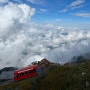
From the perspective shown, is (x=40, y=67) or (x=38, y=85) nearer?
(x=38, y=85)

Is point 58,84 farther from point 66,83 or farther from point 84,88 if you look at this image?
point 84,88

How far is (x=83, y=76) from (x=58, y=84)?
15.0 ft

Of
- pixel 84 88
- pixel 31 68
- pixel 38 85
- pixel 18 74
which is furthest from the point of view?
pixel 18 74

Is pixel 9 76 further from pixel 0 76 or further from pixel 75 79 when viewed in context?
pixel 75 79

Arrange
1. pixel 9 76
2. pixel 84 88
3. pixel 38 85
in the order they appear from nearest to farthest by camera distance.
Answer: pixel 84 88 → pixel 38 85 → pixel 9 76

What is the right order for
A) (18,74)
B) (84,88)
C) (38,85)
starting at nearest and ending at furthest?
1. (84,88)
2. (38,85)
3. (18,74)

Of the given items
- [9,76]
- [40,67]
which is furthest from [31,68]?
[9,76]

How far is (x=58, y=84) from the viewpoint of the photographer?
128 feet

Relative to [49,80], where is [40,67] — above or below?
above

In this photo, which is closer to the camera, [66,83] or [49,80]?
[66,83]

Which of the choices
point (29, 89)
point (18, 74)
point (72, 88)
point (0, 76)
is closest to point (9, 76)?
point (0, 76)

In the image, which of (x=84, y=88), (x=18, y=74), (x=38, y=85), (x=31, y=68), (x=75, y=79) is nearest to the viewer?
(x=84, y=88)

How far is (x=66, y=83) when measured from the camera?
37719 mm

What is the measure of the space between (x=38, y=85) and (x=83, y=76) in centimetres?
902
